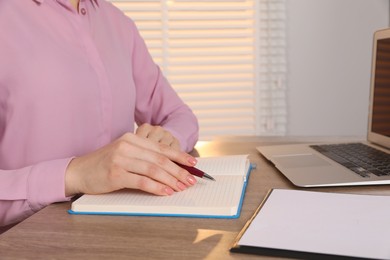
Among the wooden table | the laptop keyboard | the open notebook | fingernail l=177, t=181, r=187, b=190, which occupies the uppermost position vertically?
fingernail l=177, t=181, r=187, b=190

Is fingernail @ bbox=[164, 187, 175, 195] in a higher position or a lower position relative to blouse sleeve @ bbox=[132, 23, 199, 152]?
lower

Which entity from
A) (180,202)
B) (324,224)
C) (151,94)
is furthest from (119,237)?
(151,94)

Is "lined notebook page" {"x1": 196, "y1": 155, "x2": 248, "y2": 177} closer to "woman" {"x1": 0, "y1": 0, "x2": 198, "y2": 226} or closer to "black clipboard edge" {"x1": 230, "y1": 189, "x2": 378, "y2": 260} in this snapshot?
"woman" {"x1": 0, "y1": 0, "x2": 198, "y2": 226}

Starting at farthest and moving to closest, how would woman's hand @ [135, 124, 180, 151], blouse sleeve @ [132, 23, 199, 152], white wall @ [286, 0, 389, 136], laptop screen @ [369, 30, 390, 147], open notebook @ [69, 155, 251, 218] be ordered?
white wall @ [286, 0, 389, 136]
blouse sleeve @ [132, 23, 199, 152]
laptop screen @ [369, 30, 390, 147]
woman's hand @ [135, 124, 180, 151]
open notebook @ [69, 155, 251, 218]

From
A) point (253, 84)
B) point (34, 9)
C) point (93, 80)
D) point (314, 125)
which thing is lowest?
point (314, 125)

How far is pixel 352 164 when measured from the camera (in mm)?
894

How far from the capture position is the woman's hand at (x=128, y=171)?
705mm

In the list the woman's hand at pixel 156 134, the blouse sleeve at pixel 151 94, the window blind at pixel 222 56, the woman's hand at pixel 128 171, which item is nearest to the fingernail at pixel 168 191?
the woman's hand at pixel 128 171

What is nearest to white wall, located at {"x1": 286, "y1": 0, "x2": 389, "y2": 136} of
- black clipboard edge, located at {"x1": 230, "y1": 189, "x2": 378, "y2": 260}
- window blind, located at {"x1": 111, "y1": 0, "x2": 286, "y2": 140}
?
window blind, located at {"x1": 111, "y1": 0, "x2": 286, "y2": 140}

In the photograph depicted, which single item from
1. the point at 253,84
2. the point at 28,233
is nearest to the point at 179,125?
the point at 28,233

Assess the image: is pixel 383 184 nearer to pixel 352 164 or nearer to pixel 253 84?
pixel 352 164

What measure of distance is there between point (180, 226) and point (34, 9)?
590mm

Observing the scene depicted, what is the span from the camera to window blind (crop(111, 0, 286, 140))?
97.0 inches

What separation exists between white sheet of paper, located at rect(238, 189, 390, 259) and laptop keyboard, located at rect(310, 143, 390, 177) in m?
0.16
